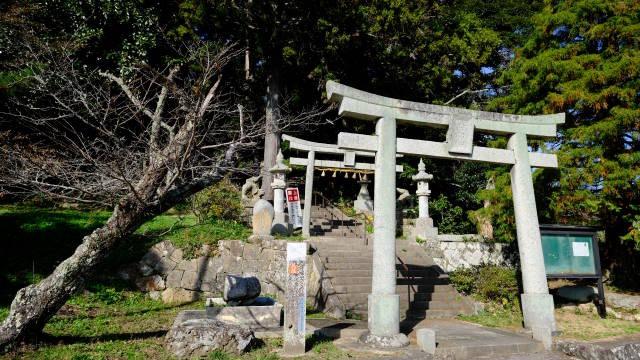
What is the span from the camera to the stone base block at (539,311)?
7.29 meters

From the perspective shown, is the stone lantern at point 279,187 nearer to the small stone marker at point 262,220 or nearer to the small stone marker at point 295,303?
the small stone marker at point 262,220

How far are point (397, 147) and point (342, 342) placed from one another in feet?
11.8

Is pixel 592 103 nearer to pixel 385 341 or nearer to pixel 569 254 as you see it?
pixel 569 254

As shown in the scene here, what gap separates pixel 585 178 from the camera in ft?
31.6

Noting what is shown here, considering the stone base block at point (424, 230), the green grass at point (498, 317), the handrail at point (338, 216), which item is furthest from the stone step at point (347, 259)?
the handrail at point (338, 216)

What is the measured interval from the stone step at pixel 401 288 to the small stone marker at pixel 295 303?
376 centimetres

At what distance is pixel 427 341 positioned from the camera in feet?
20.1

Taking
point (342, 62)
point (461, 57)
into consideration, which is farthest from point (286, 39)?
point (461, 57)

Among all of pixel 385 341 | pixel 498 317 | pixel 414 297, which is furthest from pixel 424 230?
pixel 385 341

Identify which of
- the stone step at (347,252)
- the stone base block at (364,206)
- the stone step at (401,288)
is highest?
the stone base block at (364,206)

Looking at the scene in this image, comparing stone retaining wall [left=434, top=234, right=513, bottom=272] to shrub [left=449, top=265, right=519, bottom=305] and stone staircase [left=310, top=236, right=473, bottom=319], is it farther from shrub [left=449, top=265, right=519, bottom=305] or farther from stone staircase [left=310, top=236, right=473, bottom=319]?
shrub [left=449, top=265, right=519, bottom=305]

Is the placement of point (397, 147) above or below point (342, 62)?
below

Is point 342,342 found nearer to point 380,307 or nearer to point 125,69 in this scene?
point 380,307

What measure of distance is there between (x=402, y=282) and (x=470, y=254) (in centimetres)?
342
